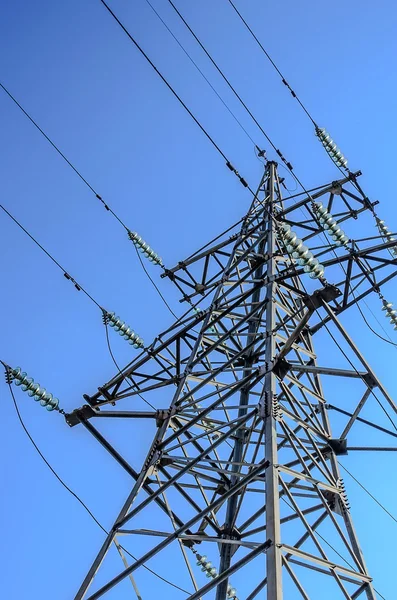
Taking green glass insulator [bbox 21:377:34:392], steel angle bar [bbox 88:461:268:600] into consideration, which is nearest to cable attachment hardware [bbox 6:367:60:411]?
green glass insulator [bbox 21:377:34:392]

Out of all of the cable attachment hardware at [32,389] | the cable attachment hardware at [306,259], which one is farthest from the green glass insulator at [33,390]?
the cable attachment hardware at [306,259]

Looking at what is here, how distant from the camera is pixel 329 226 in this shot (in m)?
9.90

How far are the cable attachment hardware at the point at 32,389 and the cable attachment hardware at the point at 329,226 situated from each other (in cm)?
476

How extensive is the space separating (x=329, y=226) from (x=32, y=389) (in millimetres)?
5041

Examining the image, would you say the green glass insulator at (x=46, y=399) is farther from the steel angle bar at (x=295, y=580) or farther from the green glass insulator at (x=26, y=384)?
the steel angle bar at (x=295, y=580)

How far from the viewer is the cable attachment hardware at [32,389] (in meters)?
9.03

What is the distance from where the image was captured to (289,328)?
9.28 meters

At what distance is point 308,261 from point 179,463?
9.32ft

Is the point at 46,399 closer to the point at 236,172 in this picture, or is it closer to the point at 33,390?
the point at 33,390

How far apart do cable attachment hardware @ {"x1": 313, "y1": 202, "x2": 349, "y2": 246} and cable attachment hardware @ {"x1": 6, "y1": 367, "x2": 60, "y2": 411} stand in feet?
15.6

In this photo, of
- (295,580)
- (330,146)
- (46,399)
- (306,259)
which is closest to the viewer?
(295,580)

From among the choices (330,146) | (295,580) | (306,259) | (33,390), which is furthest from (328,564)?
(330,146)

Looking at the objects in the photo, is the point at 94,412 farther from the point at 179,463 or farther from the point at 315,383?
the point at 315,383

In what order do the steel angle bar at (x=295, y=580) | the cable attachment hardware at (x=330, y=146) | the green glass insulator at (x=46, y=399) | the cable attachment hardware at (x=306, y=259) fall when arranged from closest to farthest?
the steel angle bar at (x=295, y=580) < the cable attachment hardware at (x=306, y=259) < the green glass insulator at (x=46, y=399) < the cable attachment hardware at (x=330, y=146)
